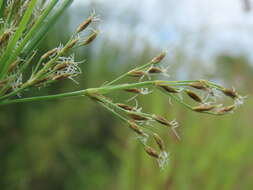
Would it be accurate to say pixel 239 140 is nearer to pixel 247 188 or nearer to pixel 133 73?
pixel 247 188

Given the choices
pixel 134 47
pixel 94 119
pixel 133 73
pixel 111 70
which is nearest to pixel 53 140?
pixel 94 119

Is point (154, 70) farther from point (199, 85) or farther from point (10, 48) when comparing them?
point (10, 48)

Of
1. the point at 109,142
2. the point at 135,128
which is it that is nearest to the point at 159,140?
the point at 135,128

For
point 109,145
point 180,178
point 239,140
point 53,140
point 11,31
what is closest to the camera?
point 11,31

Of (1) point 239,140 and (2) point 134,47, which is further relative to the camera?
(2) point 134,47

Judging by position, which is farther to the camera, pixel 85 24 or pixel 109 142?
pixel 109 142

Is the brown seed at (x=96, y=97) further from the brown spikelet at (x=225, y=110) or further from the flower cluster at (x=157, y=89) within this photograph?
the brown spikelet at (x=225, y=110)

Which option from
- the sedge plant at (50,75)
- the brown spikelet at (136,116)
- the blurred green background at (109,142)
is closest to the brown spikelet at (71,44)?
the sedge plant at (50,75)

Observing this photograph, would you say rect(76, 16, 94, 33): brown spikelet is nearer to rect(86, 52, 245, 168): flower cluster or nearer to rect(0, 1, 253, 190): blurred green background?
rect(86, 52, 245, 168): flower cluster

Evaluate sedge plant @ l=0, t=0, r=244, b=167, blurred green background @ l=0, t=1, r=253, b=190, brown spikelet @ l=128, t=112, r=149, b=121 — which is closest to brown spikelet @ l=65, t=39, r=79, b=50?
sedge plant @ l=0, t=0, r=244, b=167
